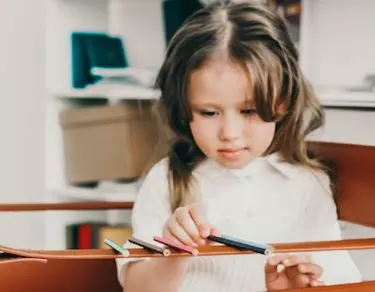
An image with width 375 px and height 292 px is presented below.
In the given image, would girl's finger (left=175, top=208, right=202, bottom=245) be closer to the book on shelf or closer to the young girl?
the young girl

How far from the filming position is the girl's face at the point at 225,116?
1.09 metres

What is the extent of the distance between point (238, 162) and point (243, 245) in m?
0.30

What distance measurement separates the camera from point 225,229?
121 centimetres

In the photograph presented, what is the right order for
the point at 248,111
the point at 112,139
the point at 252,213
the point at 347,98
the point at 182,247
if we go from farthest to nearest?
1. the point at 112,139
2. the point at 347,98
3. the point at 252,213
4. the point at 248,111
5. the point at 182,247

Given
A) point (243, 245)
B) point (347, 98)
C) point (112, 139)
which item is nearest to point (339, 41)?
point (347, 98)

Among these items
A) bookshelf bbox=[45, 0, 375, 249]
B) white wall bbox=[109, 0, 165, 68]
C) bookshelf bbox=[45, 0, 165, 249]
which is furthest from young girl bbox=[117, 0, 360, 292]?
white wall bbox=[109, 0, 165, 68]

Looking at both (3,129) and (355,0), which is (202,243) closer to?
(355,0)

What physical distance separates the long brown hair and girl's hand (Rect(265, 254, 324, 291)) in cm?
21

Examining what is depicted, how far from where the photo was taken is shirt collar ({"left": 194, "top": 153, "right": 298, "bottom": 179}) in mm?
1222

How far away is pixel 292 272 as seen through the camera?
104 cm

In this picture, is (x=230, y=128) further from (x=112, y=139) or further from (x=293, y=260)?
(x=112, y=139)

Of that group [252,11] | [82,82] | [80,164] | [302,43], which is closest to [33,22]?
[82,82]

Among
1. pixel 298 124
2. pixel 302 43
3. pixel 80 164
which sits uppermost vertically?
pixel 302 43

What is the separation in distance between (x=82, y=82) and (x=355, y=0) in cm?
73
